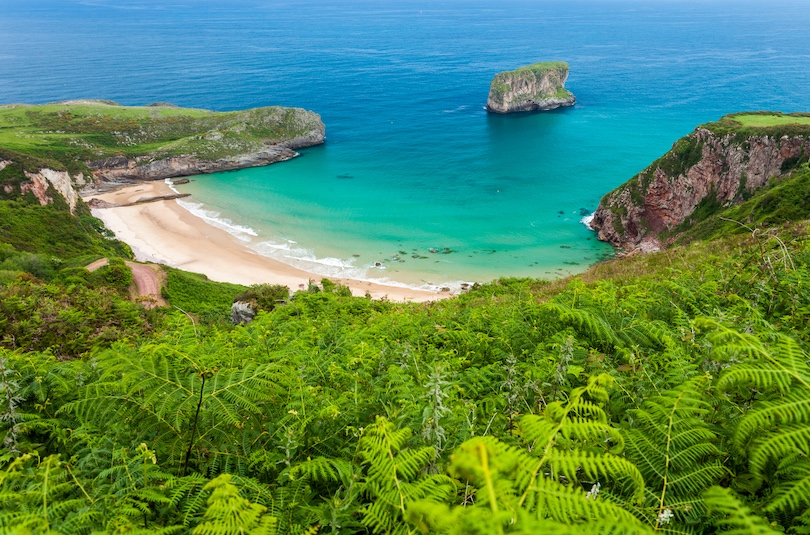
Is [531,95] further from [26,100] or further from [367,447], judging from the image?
[26,100]

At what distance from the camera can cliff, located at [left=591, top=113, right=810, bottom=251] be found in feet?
120

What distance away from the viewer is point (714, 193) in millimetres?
41594

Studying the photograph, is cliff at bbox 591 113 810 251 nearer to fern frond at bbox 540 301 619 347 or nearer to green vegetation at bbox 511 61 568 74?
fern frond at bbox 540 301 619 347

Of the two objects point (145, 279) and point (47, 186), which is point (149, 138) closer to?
point (47, 186)

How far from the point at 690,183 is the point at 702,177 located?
51.5 inches

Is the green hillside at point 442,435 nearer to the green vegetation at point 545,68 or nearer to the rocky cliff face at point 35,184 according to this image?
the rocky cliff face at point 35,184

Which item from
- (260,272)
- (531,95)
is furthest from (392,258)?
(531,95)

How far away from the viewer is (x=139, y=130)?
269ft

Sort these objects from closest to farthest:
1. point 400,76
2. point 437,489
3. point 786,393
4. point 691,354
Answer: point 437,489 < point 786,393 < point 691,354 < point 400,76

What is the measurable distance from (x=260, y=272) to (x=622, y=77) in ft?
406

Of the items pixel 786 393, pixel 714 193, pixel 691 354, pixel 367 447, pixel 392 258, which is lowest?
pixel 392 258

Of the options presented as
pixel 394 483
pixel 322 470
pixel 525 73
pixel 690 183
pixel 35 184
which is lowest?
pixel 690 183

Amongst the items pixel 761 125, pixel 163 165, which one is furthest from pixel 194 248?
pixel 761 125

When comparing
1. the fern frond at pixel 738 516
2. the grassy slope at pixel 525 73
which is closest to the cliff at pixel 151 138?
the grassy slope at pixel 525 73
